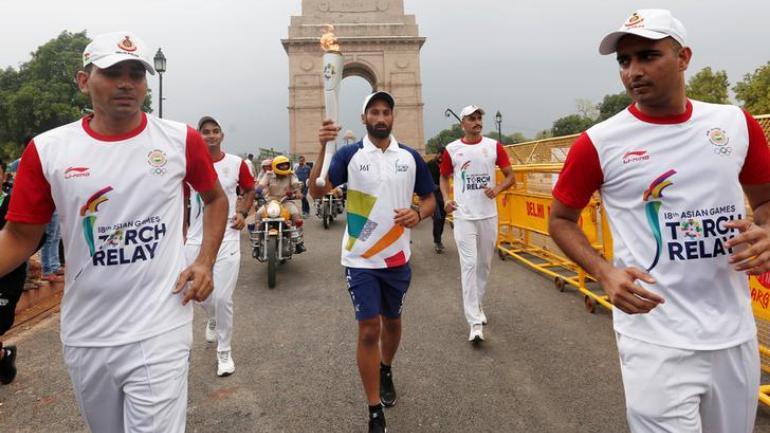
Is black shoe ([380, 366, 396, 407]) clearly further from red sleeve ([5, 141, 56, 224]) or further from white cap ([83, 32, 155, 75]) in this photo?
white cap ([83, 32, 155, 75])

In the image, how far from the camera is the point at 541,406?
3389 millimetres

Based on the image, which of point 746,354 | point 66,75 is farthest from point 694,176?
point 66,75

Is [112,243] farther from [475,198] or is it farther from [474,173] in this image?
[474,173]

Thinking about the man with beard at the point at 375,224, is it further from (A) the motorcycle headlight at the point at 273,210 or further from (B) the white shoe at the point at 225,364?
(A) the motorcycle headlight at the point at 273,210

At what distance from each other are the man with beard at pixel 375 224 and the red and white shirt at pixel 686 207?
1654 millimetres

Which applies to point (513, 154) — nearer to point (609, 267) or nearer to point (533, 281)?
point (533, 281)

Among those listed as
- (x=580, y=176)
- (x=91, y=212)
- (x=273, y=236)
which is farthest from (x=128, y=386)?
(x=273, y=236)

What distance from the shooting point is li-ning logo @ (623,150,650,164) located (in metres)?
1.79

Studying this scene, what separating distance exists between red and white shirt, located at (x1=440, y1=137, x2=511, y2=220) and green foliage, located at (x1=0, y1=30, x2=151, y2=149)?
38.4 m

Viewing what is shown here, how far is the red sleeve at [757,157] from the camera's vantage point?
5.93 ft

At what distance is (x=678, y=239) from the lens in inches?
68.0

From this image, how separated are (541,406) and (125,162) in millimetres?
3173

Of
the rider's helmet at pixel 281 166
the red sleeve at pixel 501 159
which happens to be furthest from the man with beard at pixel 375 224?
the rider's helmet at pixel 281 166

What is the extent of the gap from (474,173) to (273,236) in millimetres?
3732
